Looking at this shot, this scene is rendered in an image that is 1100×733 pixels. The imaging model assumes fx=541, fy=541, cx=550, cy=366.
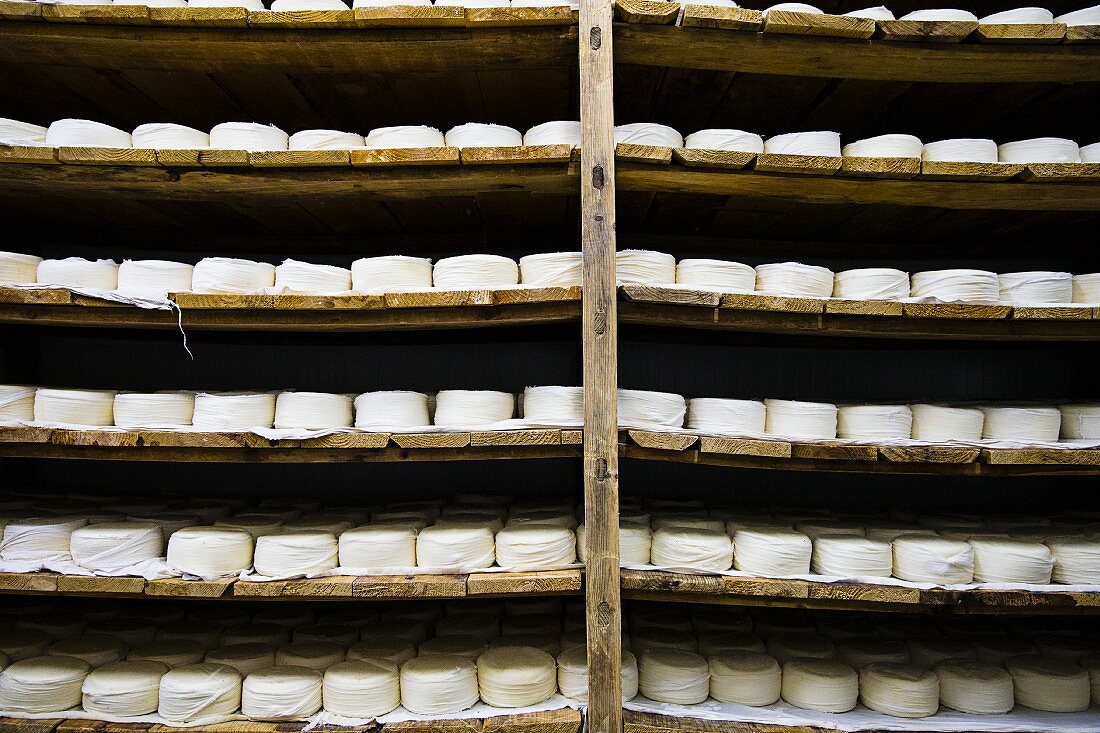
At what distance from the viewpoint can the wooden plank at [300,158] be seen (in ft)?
5.71

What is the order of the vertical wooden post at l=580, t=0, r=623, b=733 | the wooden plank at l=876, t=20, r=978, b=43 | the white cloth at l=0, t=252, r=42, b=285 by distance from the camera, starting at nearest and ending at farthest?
the vertical wooden post at l=580, t=0, r=623, b=733, the wooden plank at l=876, t=20, r=978, b=43, the white cloth at l=0, t=252, r=42, b=285

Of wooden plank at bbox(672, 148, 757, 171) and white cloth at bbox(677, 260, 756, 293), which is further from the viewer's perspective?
white cloth at bbox(677, 260, 756, 293)

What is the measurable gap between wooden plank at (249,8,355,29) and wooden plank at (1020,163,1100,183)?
2.26 meters

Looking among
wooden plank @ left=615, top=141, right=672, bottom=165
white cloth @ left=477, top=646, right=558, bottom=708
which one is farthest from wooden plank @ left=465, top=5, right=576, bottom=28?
white cloth @ left=477, top=646, right=558, bottom=708

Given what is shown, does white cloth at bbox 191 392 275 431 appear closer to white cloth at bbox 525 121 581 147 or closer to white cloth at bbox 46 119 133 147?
Result: white cloth at bbox 46 119 133 147

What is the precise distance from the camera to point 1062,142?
1871 mm

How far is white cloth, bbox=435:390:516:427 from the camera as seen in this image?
1810 mm

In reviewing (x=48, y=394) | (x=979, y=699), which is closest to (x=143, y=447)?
(x=48, y=394)

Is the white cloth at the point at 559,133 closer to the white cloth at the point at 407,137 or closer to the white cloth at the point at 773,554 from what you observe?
the white cloth at the point at 407,137

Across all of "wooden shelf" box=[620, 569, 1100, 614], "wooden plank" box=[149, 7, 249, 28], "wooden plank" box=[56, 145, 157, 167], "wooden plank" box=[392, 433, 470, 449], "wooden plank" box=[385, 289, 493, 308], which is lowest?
"wooden shelf" box=[620, 569, 1100, 614]

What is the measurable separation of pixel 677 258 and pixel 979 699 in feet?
6.32

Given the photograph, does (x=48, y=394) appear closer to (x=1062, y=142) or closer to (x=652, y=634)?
(x=652, y=634)

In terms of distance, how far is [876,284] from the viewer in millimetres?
1861

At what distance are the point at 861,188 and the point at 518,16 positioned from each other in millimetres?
1276
